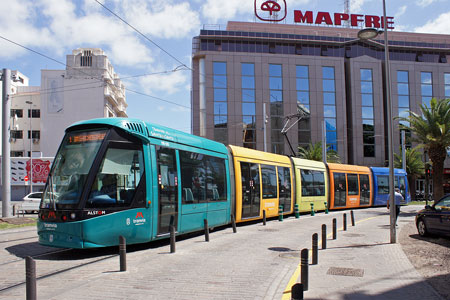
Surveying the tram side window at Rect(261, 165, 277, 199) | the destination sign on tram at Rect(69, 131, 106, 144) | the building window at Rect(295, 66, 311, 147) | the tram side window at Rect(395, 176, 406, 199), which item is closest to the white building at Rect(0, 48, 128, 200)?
the building window at Rect(295, 66, 311, 147)

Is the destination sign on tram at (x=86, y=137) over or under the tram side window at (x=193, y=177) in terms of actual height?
over

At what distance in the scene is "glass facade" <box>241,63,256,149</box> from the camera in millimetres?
50250

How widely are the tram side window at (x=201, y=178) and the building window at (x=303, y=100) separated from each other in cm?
3893

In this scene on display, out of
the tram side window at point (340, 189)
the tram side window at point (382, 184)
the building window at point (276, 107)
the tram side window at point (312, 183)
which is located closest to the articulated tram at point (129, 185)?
the tram side window at point (312, 183)

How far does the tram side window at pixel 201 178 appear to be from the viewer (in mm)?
11594

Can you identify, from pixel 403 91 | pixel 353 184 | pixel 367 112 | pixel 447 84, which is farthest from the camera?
pixel 447 84

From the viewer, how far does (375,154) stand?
53375 mm

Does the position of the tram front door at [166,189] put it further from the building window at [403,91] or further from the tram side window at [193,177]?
the building window at [403,91]

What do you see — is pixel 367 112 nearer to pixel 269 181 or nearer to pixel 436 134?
pixel 436 134

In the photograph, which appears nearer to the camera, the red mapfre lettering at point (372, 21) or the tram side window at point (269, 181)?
the tram side window at point (269, 181)

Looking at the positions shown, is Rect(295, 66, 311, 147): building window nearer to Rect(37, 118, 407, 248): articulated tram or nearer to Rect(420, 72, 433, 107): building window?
Rect(420, 72, 433, 107): building window

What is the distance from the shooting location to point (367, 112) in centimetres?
5378

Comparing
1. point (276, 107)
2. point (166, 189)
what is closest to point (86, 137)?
point (166, 189)

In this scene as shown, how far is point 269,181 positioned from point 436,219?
733 centimetres
